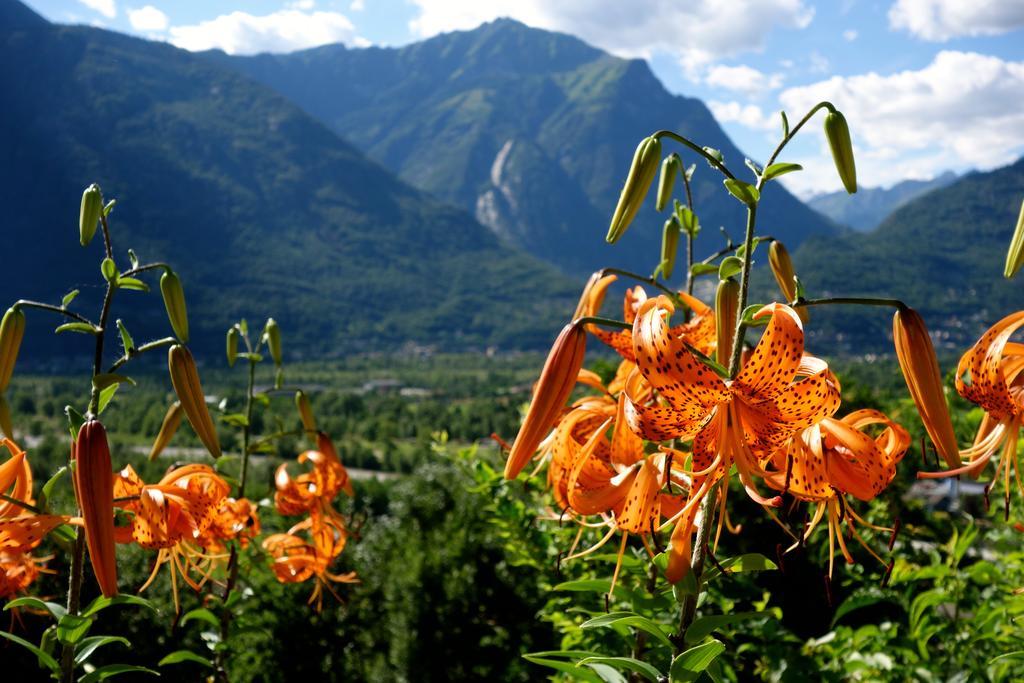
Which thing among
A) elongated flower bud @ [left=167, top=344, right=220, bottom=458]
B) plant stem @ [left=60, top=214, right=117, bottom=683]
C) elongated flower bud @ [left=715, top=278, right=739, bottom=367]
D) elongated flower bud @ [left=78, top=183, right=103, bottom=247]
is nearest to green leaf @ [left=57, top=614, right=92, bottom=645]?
plant stem @ [left=60, top=214, right=117, bottom=683]

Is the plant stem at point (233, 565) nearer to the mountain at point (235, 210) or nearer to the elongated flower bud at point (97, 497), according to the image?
the elongated flower bud at point (97, 497)

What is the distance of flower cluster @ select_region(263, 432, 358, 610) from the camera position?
177 cm

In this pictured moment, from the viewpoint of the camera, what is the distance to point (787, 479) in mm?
764

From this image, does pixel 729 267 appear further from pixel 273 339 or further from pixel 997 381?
pixel 273 339

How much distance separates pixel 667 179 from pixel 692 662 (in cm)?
62

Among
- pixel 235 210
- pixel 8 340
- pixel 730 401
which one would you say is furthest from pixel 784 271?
pixel 235 210

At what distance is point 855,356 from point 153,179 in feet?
192

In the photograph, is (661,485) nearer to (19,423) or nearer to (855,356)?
(19,423)

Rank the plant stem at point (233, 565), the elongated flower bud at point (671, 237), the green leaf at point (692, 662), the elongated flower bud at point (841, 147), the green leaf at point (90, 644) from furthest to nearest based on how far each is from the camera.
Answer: the plant stem at point (233, 565) → the elongated flower bud at point (671, 237) → the green leaf at point (90, 644) → the elongated flower bud at point (841, 147) → the green leaf at point (692, 662)

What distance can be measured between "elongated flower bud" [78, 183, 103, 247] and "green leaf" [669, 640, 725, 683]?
997 millimetres

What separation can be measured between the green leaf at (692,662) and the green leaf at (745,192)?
431 millimetres

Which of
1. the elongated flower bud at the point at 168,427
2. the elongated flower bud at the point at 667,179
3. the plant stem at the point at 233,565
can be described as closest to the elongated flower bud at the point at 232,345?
the plant stem at the point at 233,565

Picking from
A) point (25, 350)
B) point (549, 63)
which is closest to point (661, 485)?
point (25, 350)

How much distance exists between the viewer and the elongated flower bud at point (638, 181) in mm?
878
